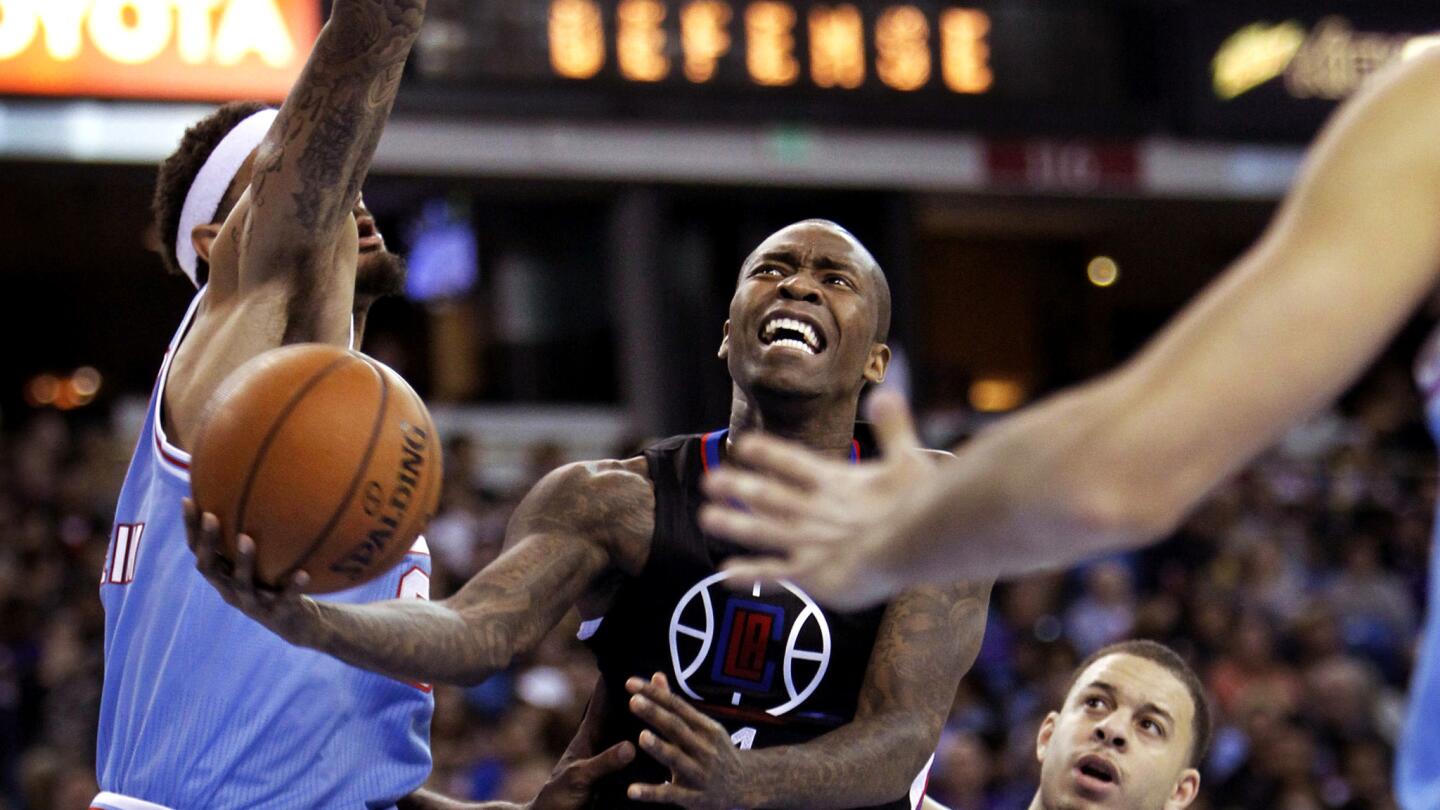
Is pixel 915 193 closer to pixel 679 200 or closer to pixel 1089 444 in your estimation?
pixel 679 200

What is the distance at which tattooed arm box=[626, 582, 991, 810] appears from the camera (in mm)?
2848

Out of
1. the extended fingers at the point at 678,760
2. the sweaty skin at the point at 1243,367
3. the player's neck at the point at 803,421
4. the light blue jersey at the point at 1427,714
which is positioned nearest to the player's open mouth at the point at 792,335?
the player's neck at the point at 803,421

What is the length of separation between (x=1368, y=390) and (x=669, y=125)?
25.7ft

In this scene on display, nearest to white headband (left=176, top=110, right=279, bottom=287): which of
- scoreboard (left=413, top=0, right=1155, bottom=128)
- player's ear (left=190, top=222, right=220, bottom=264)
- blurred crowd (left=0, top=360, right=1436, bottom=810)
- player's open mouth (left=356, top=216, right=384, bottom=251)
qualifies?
player's ear (left=190, top=222, right=220, bottom=264)

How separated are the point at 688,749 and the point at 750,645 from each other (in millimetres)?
582

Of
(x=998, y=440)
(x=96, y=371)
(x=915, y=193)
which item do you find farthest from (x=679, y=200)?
(x=998, y=440)

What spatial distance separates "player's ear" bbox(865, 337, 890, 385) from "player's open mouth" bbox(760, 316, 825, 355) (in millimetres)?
175

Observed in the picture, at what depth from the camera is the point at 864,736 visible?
319 cm

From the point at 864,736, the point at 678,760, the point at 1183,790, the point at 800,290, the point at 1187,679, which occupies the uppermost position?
the point at 800,290

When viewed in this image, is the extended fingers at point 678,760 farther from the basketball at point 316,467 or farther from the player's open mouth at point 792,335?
the player's open mouth at point 792,335

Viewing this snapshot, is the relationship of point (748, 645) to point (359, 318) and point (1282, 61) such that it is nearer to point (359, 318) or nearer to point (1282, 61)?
point (359, 318)

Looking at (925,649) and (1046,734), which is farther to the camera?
(1046,734)

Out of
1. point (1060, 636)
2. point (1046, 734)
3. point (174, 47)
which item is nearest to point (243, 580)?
point (1046, 734)

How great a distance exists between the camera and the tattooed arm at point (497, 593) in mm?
2586
